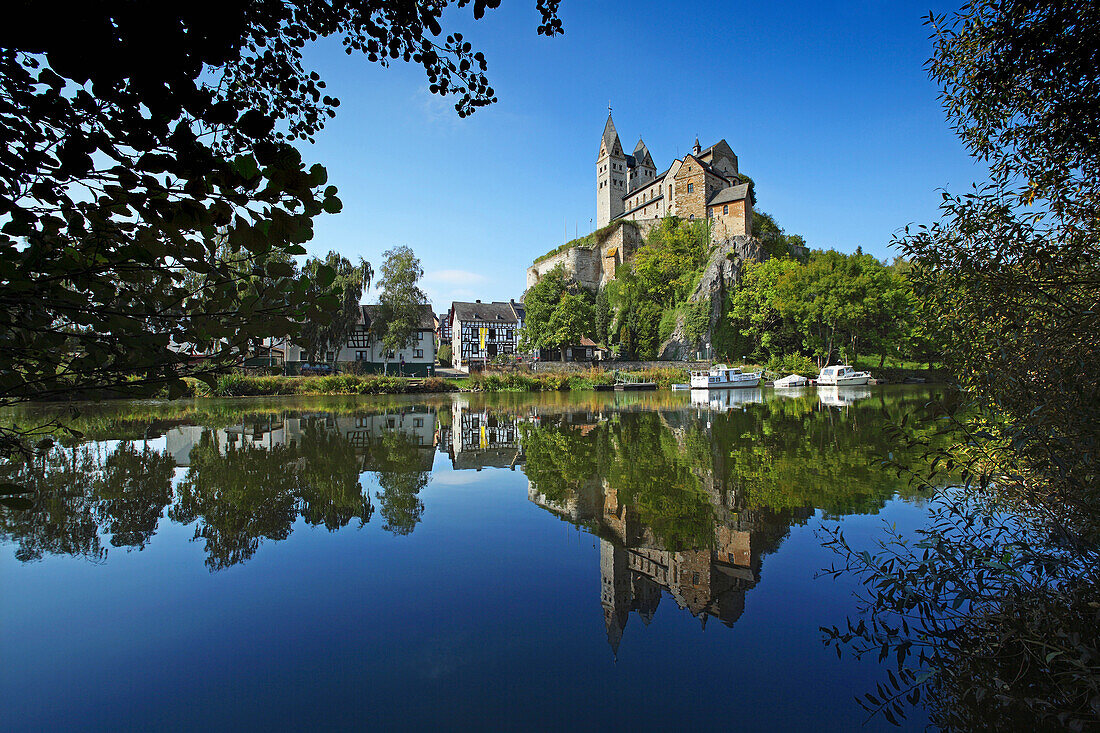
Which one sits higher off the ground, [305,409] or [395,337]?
[395,337]

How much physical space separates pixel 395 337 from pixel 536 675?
149ft

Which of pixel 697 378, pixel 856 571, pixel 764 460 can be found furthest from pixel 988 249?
pixel 697 378

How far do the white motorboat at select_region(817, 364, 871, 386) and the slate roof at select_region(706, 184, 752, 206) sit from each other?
73.9ft

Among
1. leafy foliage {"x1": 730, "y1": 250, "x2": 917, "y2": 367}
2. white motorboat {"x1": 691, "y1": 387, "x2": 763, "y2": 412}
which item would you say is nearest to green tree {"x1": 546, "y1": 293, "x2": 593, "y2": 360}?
leafy foliage {"x1": 730, "y1": 250, "x2": 917, "y2": 367}

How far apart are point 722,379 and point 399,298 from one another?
30.0m

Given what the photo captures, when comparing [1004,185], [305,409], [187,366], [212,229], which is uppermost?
[1004,185]

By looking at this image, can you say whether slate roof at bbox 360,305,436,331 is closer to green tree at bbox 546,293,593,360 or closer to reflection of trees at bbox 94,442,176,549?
green tree at bbox 546,293,593,360

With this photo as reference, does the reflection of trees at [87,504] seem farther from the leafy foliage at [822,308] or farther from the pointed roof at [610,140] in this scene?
the pointed roof at [610,140]

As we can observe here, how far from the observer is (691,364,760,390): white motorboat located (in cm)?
3822

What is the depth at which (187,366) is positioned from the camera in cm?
213

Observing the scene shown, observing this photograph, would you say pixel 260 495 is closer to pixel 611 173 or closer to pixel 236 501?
pixel 236 501

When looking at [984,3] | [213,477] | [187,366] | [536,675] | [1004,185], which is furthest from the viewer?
[213,477]

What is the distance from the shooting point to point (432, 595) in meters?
4.18

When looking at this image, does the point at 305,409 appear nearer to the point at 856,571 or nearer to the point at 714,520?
the point at 714,520
